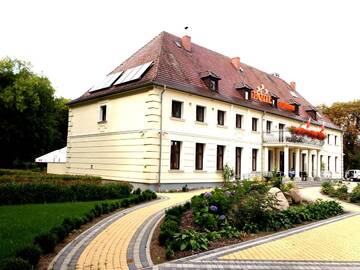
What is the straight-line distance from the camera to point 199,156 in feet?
→ 80.5

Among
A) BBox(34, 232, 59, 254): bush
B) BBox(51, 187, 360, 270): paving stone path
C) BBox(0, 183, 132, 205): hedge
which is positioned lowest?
BBox(51, 187, 360, 270): paving stone path

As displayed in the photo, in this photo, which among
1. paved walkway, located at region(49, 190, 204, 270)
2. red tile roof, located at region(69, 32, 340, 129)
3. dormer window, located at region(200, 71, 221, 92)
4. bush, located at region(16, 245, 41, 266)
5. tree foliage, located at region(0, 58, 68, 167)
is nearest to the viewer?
bush, located at region(16, 245, 41, 266)

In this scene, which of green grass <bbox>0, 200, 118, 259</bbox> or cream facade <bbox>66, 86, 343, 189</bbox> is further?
cream facade <bbox>66, 86, 343, 189</bbox>

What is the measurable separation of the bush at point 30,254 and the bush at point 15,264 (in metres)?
0.37

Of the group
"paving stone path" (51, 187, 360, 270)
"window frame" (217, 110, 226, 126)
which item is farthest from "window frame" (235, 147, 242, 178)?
"paving stone path" (51, 187, 360, 270)

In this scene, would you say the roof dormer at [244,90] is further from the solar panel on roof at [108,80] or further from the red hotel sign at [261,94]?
the solar panel on roof at [108,80]

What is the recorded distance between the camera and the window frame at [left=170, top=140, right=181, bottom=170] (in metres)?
22.6

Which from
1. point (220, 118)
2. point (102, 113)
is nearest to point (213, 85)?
point (220, 118)

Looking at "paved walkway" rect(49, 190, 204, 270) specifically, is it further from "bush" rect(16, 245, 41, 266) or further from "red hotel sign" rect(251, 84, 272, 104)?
"red hotel sign" rect(251, 84, 272, 104)

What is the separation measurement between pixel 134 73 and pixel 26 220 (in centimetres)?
1527

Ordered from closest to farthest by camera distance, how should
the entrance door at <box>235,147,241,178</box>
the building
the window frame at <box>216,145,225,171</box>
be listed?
the building, the window frame at <box>216,145,225,171</box>, the entrance door at <box>235,147,241,178</box>

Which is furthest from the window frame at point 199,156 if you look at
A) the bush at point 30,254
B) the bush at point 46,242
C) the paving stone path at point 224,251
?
the bush at point 30,254

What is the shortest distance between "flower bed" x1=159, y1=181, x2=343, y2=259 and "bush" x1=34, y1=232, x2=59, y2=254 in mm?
2391

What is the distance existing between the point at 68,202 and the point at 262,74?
27.4 m
